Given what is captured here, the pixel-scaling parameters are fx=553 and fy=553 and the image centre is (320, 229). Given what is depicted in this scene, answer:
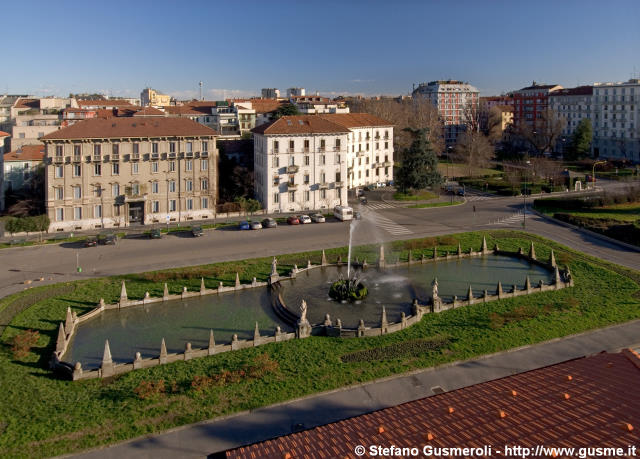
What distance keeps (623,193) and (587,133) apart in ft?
149

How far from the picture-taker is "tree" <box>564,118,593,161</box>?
4151 inches

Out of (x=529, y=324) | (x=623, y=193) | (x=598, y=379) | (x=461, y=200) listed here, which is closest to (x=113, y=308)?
(x=529, y=324)

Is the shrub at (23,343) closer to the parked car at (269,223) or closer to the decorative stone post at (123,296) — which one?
the decorative stone post at (123,296)

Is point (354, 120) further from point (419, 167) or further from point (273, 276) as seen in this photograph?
point (273, 276)

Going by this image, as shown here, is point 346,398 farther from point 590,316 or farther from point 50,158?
point 50,158

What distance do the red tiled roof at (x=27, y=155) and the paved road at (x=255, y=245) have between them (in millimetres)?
26018

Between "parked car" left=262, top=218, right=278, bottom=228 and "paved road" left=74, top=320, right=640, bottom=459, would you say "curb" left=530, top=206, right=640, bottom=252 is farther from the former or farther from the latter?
"parked car" left=262, top=218, right=278, bottom=228

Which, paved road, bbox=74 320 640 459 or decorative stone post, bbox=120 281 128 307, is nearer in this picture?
paved road, bbox=74 320 640 459

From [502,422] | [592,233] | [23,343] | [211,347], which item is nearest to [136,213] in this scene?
[23,343]

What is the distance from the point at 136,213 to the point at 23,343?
31.4 m

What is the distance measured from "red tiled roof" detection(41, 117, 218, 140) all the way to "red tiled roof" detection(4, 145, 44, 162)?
1702 cm

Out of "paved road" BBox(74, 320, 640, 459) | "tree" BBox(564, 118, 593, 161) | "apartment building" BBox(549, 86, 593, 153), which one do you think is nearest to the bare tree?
"tree" BBox(564, 118, 593, 161)

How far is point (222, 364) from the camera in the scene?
85.9 feet

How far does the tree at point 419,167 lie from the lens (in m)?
69.9
